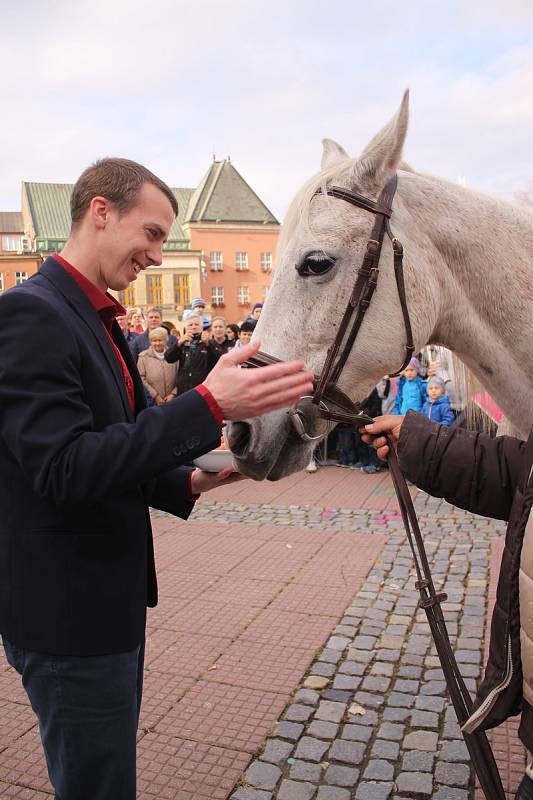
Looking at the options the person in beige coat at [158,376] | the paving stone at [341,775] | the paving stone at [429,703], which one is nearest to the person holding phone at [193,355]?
the person in beige coat at [158,376]

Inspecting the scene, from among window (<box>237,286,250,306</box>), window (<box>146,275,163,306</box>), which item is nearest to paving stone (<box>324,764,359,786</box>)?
window (<box>146,275,163,306</box>)

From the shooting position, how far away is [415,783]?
2.49 meters

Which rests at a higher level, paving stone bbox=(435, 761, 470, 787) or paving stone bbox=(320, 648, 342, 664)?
paving stone bbox=(435, 761, 470, 787)

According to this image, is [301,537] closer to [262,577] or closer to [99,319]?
[262,577]

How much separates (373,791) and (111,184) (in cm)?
241

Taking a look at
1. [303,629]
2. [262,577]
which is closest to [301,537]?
[262,577]

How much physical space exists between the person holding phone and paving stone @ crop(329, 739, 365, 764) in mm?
5612

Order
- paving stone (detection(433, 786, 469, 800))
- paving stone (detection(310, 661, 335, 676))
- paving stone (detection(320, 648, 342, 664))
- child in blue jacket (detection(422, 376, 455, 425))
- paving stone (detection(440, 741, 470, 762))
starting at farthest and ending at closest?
child in blue jacket (detection(422, 376, 455, 425)), paving stone (detection(320, 648, 342, 664)), paving stone (detection(310, 661, 335, 676)), paving stone (detection(440, 741, 470, 762)), paving stone (detection(433, 786, 469, 800))

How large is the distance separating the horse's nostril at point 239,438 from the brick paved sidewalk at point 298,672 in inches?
59.7

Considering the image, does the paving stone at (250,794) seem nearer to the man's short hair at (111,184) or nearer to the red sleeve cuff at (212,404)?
the red sleeve cuff at (212,404)

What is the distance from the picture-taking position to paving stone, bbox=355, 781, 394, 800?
7.97 ft

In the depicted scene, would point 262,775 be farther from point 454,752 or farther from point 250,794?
point 454,752

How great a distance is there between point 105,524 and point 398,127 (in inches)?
56.5

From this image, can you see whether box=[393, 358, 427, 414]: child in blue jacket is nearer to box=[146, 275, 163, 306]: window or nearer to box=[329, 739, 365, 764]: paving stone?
box=[329, 739, 365, 764]: paving stone
